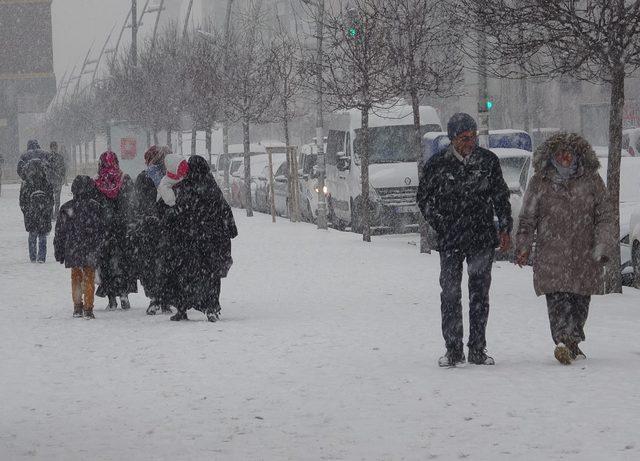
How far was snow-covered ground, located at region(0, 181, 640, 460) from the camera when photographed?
7027 millimetres

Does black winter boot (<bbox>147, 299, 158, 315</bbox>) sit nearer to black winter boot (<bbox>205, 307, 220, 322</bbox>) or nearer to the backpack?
black winter boot (<bbox>205, 307, 220, 322</bbox>)

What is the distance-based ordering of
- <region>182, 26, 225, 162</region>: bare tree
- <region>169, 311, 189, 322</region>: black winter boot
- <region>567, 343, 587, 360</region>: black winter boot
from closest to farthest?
<region>567, 343, 587, 360</region>: black winter boot < <region>169, 311, 189, 322</region>: black winter boot < <region>182, 26, 225, 162</region>: bare tree

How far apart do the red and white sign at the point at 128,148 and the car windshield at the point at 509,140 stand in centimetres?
2681

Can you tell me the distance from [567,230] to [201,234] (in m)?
4.53

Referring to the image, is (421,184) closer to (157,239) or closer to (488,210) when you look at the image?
(488,210)

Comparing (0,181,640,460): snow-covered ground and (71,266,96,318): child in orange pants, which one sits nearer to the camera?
(0,181,640,460): snow-covered ground

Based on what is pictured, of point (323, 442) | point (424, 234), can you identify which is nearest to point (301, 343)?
point (323, 442)

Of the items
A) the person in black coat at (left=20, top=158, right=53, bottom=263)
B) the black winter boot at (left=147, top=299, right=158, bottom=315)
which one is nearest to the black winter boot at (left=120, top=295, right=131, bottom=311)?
the black winter boot at (left=147, top=299, right=158, bottom=315)

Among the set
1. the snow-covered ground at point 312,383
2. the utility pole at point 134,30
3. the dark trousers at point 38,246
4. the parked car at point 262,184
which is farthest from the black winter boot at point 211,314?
the utility pole at point 134,30

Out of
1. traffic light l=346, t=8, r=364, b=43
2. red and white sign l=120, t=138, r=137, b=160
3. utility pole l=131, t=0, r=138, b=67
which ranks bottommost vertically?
red and white sign l=120, t=138, r=137, b=160

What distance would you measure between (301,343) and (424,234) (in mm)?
11043

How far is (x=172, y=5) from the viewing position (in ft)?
614

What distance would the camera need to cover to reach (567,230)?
364 inches

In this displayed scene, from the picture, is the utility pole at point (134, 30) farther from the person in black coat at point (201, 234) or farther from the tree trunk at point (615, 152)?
the person in black coat at point (201, 234)
